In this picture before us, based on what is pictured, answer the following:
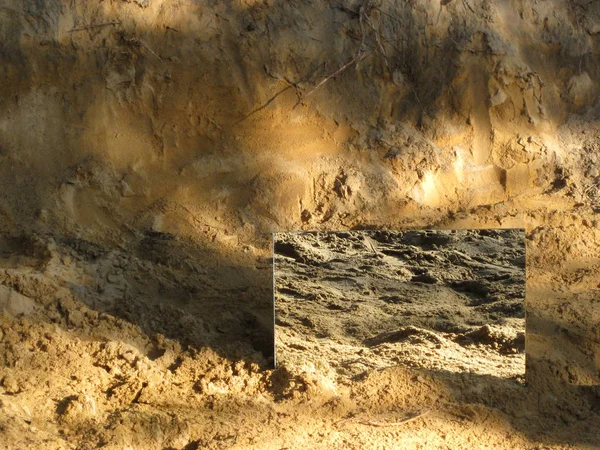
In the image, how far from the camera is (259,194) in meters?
5.01

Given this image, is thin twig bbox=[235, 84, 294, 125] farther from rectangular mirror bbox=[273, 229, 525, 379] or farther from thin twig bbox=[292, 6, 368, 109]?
rectangular mirror bbox=[273, 229, 525, 379]

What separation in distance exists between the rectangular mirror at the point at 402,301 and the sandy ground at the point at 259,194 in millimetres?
74

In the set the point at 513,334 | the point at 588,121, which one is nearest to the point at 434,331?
the point at 513,334

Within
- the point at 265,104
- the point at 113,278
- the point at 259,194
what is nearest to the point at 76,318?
the point at 113,278

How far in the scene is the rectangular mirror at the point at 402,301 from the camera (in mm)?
3287

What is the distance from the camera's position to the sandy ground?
127 inches

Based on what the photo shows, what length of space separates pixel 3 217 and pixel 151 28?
1.62 meters

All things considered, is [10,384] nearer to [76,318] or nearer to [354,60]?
[76,318]

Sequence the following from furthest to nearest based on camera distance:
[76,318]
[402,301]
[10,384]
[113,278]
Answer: [113,278]
[76,318]
[402,301]
[10,384]

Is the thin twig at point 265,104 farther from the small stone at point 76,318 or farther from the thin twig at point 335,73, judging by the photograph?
the small stone at point 76,318

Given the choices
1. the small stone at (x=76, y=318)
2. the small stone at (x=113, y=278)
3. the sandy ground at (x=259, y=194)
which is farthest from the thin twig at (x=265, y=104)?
the small stone at (x=76, y=318)

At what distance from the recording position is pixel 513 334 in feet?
10.8

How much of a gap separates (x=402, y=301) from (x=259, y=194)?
192cm

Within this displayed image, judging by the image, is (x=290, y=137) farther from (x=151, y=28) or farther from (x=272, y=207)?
(x=151, y=28)
